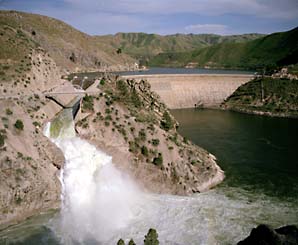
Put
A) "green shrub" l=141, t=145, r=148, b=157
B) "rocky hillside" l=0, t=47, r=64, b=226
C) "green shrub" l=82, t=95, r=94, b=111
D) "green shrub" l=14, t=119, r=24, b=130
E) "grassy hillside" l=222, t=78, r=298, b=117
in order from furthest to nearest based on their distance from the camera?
"grassy hillside" l=222, t=78, r=298, b=117 < "green shrub" l=82, t=95, r=94, b=111 < "green shrub" l=141, t=145, r=148, b=157 < "green shrub" l=14, t=119, r=24, b=130 < "rocky hillside" l=0, t=47, r=64, b=226

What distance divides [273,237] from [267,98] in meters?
80.3

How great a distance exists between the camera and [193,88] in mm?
95812

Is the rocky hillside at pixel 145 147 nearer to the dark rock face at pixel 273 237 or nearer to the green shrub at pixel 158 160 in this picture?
the green shrub at pixel 158 160

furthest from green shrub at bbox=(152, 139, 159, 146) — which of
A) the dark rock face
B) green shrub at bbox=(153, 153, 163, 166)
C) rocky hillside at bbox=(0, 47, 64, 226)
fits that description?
the dark rock face

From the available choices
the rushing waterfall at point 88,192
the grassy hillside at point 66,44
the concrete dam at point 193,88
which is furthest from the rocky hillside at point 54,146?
the grassy hillside at point 66,44

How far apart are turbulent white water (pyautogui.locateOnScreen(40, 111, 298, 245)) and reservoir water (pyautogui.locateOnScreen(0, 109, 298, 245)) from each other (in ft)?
0.26

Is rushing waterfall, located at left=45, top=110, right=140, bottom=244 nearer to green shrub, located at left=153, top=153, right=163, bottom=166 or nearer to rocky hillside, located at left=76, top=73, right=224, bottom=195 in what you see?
rocky hillside, located at left=76, top=73, right=224, bottom=195

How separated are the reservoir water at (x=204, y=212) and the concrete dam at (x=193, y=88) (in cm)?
3954

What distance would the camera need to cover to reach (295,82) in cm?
9900

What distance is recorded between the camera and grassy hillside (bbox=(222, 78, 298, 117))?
288ft

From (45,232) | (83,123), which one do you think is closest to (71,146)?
(83,123)

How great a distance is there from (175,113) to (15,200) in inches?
2287

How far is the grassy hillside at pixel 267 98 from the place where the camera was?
8776 centimetres

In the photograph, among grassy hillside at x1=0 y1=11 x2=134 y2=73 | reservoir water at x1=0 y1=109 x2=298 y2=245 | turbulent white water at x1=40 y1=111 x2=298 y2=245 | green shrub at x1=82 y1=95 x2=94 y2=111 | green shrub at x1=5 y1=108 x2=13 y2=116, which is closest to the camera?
reservoir water at x1=0 y1=109 x2=298 y2=245
